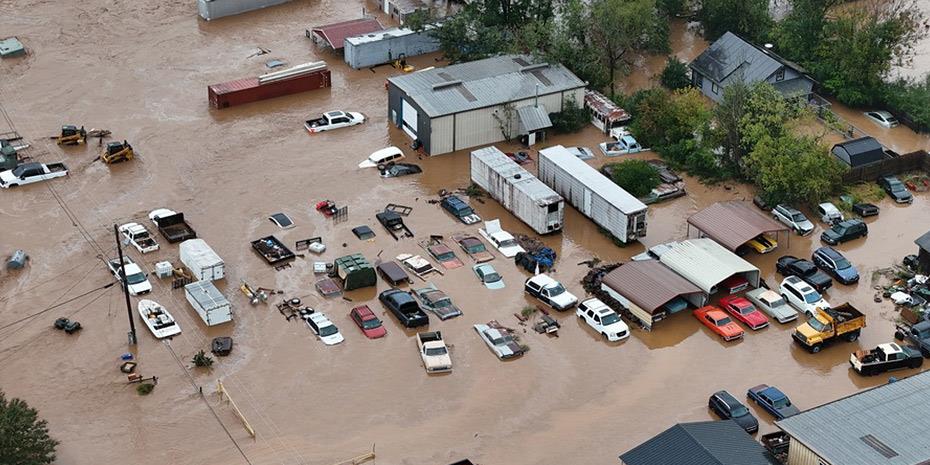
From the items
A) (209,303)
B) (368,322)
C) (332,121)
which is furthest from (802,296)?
(332,121)

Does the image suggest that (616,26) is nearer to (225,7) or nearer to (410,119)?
(410,119)

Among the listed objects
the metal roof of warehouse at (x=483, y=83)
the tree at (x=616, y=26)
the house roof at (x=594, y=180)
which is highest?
the tree at (x=616, y=26)

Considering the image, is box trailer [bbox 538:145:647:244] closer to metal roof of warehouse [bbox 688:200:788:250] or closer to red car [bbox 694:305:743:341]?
metal roof of warehouse [bbox 688:200:788:250]

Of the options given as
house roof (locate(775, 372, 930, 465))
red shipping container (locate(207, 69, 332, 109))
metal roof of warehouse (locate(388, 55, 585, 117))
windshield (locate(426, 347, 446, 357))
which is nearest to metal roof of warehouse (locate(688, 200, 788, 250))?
house roof (locate(775, 372, 930, 465))

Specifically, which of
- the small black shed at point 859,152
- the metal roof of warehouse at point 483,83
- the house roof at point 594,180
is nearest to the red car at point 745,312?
the house roof at point 594,180

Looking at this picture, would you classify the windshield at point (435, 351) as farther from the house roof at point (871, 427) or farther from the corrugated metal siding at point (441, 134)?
the corrugated metal siding at point (441, 134)
